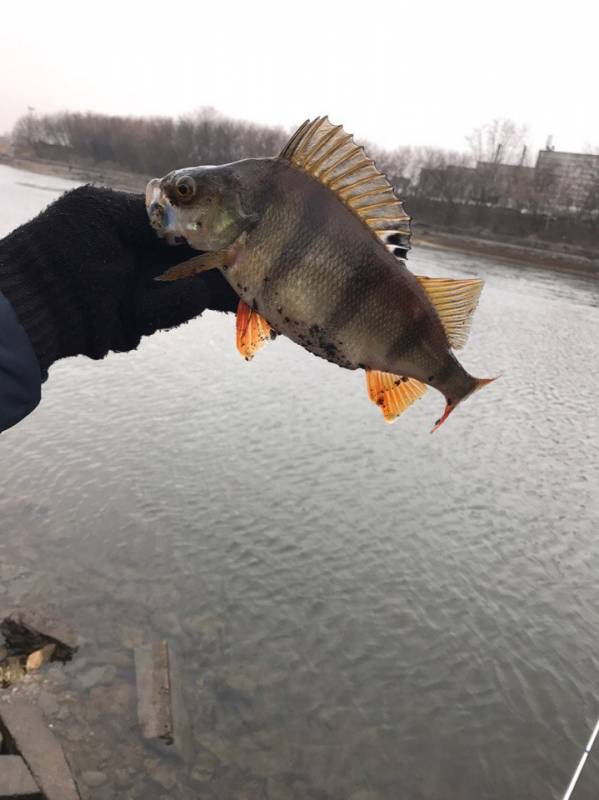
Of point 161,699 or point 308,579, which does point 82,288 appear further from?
point 308,579

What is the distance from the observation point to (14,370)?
257 centimetres

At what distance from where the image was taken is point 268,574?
790cm

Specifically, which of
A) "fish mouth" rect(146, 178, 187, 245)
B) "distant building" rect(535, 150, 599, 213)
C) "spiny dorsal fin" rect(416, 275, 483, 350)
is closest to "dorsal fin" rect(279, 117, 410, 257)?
"spiny dorsal fin" rect(416, 275, 483, 350)

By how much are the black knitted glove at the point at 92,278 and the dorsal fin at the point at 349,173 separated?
1060 mm

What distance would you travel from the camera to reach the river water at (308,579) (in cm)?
570

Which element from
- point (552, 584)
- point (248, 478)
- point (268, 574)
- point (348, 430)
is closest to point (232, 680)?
point (268, 574)

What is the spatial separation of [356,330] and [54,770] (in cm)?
457

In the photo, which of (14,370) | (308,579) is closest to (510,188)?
(308,579)

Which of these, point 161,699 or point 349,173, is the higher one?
point 349,173

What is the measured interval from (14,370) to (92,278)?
2.06 ft

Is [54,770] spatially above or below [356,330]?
below

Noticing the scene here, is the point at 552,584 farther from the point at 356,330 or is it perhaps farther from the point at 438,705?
the point at 356,330

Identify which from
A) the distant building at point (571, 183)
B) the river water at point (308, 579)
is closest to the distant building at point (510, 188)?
the distant building at point (571, 183)

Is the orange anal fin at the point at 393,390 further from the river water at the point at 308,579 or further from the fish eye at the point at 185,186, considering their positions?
the river water at the point at 308,579
